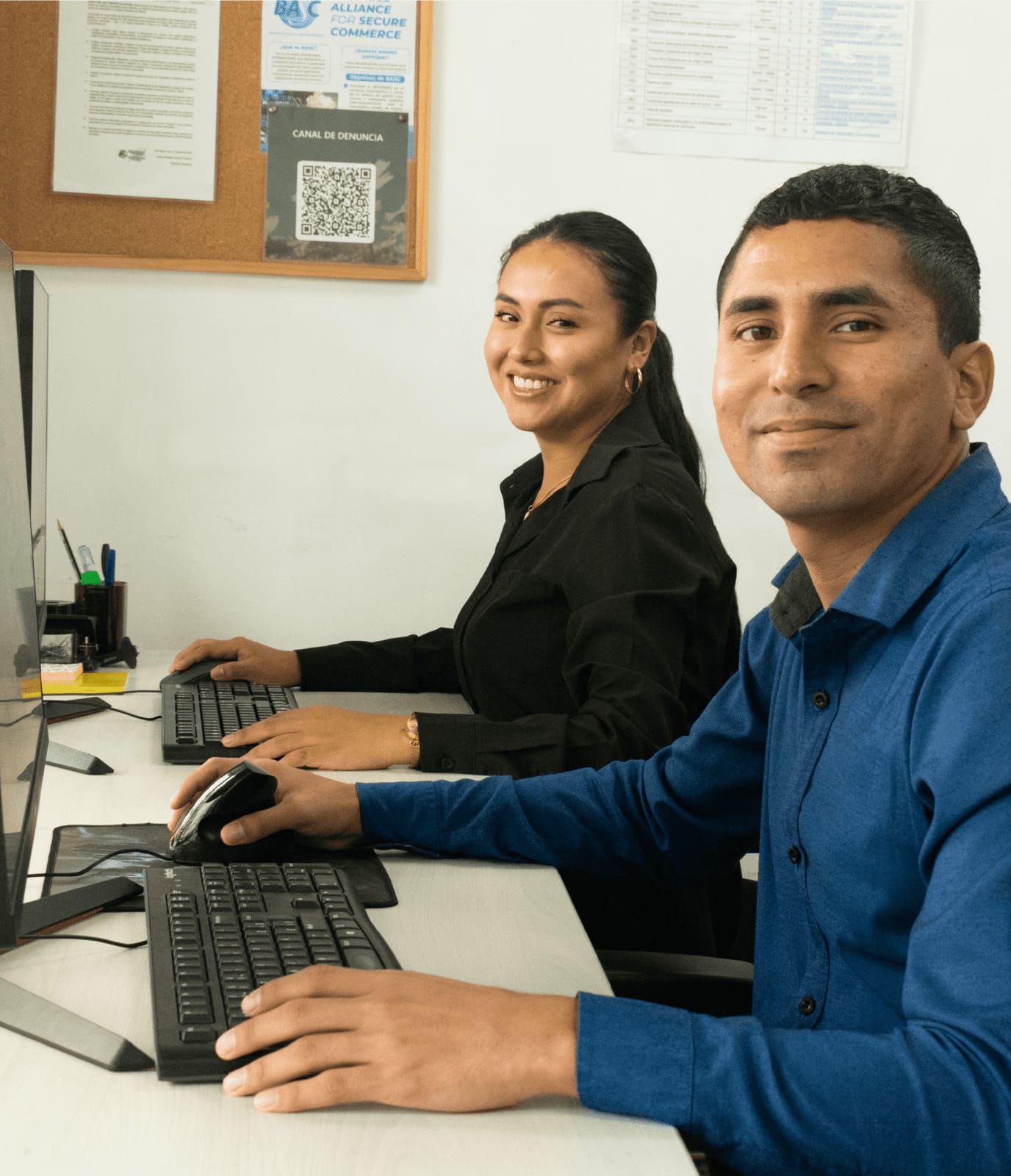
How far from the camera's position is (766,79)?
2523 mm

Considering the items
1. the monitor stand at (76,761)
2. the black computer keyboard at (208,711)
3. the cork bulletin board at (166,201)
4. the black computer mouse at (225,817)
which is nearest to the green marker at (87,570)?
the black computer keyboard at (208,711)

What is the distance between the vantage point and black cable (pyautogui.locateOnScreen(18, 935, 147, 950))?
36.7 inches

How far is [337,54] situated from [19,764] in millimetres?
1839

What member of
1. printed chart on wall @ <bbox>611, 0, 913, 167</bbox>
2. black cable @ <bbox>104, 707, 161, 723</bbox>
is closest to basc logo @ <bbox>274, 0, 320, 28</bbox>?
printed chart on wall @ <bbox>611, 0, 913, 167</bbox>

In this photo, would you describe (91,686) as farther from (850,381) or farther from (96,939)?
(850,381)

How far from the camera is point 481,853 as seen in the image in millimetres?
1176

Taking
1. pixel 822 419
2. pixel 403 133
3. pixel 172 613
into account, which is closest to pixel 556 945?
pixel 822 419

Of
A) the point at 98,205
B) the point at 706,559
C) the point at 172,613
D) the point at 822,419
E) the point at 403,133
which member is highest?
the point at 403,133

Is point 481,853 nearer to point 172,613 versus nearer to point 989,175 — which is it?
point 172,613

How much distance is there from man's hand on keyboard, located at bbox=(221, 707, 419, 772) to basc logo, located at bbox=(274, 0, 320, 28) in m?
1.53

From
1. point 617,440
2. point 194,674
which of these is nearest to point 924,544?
point 617,440

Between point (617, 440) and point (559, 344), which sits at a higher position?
point (559, 344)

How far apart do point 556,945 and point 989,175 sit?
2160 mm

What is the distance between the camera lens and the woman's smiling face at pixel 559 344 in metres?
1.88
